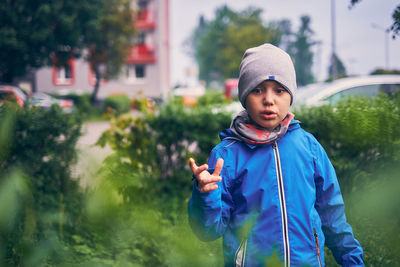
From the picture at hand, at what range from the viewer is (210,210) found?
142 centimetres

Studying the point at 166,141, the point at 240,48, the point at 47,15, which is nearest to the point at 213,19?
the point at 240,48

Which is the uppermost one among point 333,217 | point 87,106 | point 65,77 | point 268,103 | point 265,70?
point 65,77

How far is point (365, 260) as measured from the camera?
2.33 m

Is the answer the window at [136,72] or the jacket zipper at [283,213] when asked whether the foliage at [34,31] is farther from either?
the window at [136,72]

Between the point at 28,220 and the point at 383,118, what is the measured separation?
2.27m

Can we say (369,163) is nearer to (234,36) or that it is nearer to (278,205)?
(278,205)

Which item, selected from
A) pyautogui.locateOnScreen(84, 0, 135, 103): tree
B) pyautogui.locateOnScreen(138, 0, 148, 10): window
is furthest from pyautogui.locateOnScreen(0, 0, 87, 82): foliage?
pyautogui.locateOnScreen(138, 0, 148, 10): window

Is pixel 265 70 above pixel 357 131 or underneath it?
above

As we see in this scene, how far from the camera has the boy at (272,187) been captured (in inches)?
58.3

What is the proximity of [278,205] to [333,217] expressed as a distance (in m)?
0.28

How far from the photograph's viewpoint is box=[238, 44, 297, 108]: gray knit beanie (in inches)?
60.2

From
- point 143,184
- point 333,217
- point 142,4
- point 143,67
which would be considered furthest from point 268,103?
point 142,4

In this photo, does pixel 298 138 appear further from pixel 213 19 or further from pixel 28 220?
pixel 213 19

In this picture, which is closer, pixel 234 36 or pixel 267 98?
pixel 267 98
